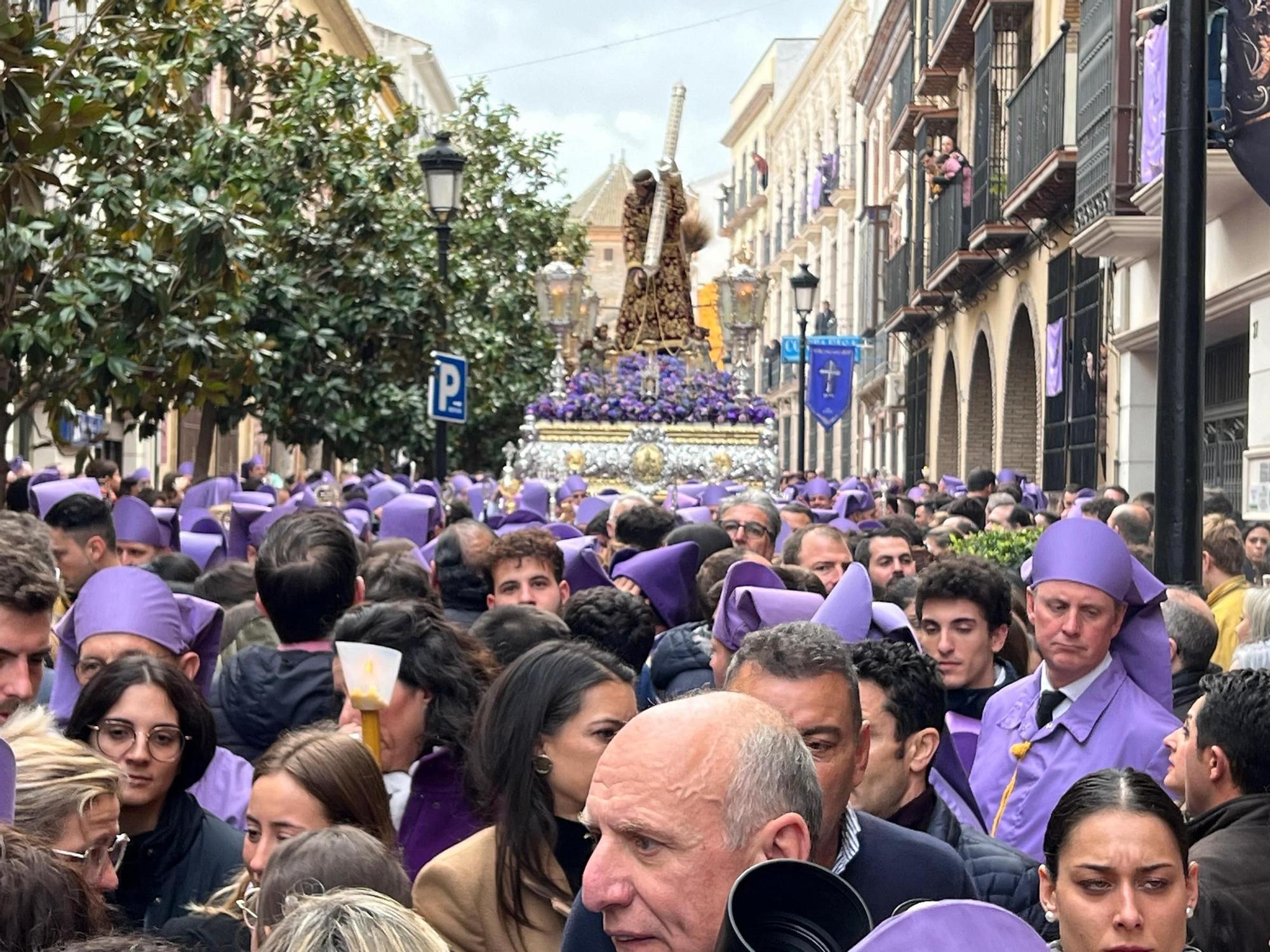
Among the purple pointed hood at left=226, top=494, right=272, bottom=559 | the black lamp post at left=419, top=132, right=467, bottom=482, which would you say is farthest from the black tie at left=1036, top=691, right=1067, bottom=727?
the black lamp post at left=419, top=132, right=467, bottom=482

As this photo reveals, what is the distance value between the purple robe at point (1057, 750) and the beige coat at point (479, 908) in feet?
5.81

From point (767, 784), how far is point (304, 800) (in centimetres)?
142

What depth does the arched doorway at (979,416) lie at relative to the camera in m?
31.8

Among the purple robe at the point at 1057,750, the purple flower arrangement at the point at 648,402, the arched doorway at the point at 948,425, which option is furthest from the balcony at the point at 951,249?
the purple robe at the point at 1057,750

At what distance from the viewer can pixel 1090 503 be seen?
1154cm

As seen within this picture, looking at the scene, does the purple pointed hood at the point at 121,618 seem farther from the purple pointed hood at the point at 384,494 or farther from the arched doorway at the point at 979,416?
the arched doorway at the point at 979,416

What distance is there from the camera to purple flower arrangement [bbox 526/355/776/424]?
77.9 ft

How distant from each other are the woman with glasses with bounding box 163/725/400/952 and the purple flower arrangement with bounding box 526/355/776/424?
1939cm

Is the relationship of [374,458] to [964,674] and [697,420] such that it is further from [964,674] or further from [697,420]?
[964,674]

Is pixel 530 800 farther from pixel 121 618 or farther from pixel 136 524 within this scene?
pixel 136 524

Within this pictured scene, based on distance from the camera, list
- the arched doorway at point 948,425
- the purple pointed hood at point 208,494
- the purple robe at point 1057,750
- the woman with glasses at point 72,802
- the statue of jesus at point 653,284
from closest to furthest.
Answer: the woman with glasses at point 72,802 < the purple robe at point 1057,750 < the purple pointed hood at point 208,494 < the statue of jesus at point 653,284 < the arched doorway at point 948,425

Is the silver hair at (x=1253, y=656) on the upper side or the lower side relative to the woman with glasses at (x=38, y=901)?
upper

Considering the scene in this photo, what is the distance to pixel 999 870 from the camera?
4.29m

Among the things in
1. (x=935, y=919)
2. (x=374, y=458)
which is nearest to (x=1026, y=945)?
(x=935, y=919)
